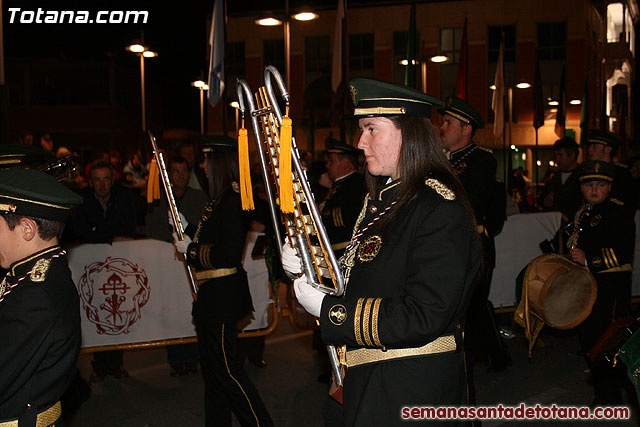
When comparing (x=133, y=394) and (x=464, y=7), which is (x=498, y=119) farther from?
(x=464, y=7)

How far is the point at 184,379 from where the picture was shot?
22.9ft

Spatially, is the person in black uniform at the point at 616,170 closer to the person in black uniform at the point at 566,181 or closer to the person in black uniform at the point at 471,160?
the person in black uniform at the point at 566,181

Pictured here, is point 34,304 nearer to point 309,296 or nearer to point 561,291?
point 309,296

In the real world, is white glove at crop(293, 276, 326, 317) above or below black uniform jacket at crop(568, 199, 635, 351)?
above

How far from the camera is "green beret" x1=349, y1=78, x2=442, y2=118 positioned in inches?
103

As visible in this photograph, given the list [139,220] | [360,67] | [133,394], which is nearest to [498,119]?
[139,220]

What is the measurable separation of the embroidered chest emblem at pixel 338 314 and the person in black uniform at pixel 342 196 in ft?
12.3

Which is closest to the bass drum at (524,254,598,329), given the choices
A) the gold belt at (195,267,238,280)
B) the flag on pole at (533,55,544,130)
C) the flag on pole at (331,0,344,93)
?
the gold belt at (195,267,238,280)

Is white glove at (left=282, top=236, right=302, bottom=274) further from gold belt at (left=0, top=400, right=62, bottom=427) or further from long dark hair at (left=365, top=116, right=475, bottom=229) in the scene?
gold belt at (left=0, top=400, right=62, bottom=427)

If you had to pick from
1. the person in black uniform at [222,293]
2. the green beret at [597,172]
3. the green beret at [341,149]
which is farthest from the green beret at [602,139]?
the person in black uniform at [222,293]

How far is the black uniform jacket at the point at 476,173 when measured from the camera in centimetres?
563

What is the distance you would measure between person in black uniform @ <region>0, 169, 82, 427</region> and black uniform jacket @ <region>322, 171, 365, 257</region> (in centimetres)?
375

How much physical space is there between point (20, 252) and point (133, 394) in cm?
398

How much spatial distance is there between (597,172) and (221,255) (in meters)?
3.36
